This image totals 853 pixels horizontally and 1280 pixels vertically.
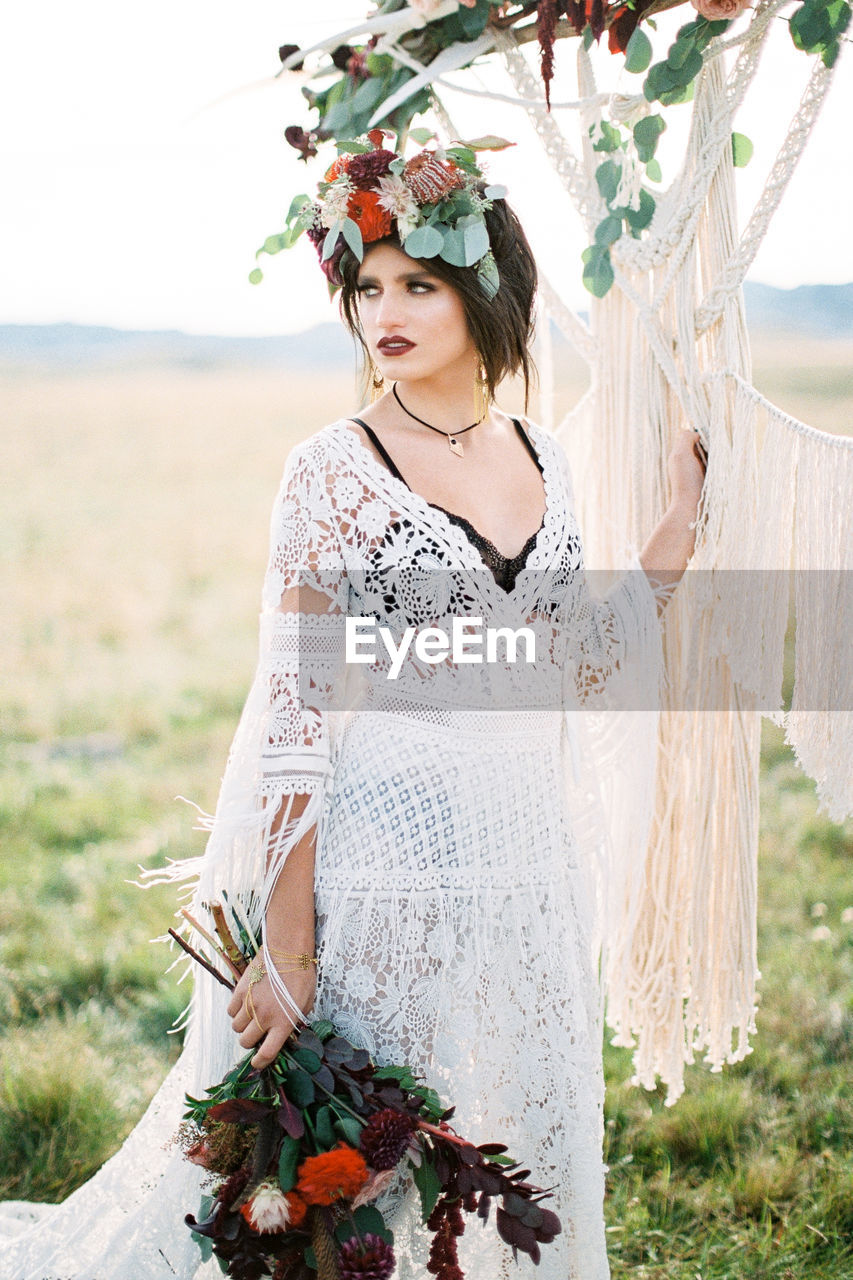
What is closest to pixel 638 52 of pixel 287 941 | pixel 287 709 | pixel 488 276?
pixel 488 276

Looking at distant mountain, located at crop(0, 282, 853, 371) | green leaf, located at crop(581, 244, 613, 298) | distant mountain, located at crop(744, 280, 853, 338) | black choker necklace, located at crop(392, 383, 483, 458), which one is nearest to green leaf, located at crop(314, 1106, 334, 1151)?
black choker necklace, located at crop(392, 383, 483, 458)

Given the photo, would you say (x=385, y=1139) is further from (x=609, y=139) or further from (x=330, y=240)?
Result: (x=609, y=139)

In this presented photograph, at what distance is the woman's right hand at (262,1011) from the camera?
5.34ft

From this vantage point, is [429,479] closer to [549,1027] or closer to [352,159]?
[352,159]

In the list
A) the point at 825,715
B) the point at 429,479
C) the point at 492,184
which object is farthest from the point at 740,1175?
the point at 492,184

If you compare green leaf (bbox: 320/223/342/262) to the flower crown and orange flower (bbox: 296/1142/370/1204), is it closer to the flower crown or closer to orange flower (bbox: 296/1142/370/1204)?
the flower crown

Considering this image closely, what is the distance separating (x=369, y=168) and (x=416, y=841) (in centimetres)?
114

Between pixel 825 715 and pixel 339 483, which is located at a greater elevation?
pixel 339 483

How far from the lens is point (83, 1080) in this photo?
2742 mm

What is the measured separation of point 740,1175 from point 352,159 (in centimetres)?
241

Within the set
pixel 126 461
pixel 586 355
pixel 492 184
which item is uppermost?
pixel 126 461

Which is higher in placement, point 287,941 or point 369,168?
point 369,168

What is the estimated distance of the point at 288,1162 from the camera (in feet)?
4.97

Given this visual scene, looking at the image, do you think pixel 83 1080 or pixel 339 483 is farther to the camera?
pixel 83 1080
